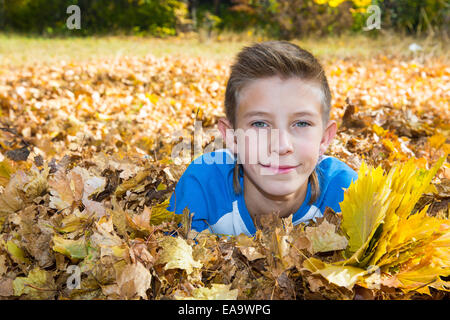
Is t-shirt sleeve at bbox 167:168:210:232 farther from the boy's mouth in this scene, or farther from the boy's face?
the boy's mouth

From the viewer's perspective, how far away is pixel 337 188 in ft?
7.16

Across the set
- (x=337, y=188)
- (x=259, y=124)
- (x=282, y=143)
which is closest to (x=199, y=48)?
(x=337, y=188)

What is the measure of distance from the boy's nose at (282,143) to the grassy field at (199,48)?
25.7ft

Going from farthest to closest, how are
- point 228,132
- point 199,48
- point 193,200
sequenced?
1. point 199,48
2. point 228,132
3. point 193,200

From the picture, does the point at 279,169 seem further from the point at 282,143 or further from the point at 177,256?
the point at 177,256

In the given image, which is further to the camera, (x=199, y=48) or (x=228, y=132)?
(x=199, y=48)

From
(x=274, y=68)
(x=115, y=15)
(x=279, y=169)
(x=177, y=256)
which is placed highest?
(x=115, y=15)

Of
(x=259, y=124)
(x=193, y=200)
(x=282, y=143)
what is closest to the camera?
(x=282, y=143)

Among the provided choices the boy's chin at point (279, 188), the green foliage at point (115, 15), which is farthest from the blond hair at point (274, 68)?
the green foliage at point (115, 15)

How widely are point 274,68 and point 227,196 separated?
2.31 ft

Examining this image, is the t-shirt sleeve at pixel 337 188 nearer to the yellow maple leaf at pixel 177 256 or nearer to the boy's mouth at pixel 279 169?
the boy's mouth at pixel 279 169

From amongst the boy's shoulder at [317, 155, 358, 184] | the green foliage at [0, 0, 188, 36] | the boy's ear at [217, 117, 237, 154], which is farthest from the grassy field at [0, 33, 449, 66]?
the boy's ear at [217, 117, 237, 154]

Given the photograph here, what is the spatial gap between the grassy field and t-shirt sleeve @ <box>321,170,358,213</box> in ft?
24.2
